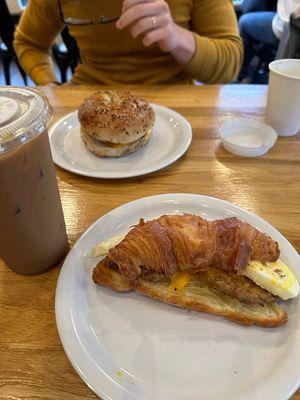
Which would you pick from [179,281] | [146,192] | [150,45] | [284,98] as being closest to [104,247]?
[179,281]

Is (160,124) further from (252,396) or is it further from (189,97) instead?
(252,396)

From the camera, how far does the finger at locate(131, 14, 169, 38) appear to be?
1.30 m

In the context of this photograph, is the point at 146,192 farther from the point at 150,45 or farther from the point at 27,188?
the point at 150,45

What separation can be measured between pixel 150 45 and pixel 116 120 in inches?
22.9

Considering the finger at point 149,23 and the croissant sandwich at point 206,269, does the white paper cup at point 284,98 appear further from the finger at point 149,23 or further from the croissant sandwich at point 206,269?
the croissant sandwich at point 206,269

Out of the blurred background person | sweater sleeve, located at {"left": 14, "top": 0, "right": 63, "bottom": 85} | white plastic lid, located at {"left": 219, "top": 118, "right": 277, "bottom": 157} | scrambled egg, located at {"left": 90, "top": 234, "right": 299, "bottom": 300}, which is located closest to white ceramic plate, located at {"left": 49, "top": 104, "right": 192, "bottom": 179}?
white plastic lid, located at {"left": 219, "top": 118, "right": 277, "bottom": 157}

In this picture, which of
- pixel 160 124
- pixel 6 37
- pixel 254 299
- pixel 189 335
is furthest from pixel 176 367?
pixel 6 37

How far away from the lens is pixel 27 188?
0.63 meters

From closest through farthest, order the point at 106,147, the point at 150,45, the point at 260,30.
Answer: the point at 106,147 → the point at 150,45 → the point at 260,30

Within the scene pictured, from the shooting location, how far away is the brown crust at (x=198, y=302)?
67cm

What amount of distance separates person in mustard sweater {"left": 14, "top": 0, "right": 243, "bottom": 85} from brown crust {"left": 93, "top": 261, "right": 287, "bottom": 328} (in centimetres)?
109

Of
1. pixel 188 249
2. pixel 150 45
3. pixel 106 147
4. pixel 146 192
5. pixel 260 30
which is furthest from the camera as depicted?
pixel 260 30

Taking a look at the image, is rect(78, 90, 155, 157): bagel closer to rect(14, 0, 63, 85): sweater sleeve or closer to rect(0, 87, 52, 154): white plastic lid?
rect(0, 87, 52, 154): white plastic lid

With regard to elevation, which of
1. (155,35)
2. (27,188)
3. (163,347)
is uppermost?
(155,35)
